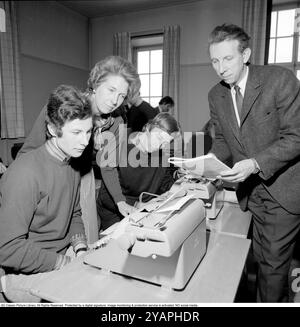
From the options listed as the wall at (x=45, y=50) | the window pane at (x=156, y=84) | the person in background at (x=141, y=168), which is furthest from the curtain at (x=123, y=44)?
the person in background at (x=141, y=168)

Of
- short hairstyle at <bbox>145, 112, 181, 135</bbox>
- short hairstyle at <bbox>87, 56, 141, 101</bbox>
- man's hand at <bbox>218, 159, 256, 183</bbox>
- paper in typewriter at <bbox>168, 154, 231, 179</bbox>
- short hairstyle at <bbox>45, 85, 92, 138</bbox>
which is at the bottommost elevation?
man's hand at <bbox>218, 159, 256, 183</bbox>

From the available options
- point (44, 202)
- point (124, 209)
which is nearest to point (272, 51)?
point (124, 209)

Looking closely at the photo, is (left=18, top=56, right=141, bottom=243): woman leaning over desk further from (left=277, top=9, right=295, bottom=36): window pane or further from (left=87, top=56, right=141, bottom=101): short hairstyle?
(left=277, top=9, right=295, bottom=36): window pane

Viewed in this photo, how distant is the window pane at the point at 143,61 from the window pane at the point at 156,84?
10.2 inches

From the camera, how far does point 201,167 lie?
1.40 metres

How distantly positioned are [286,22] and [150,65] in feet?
9.18

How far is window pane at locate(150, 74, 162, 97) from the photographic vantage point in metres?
6.62

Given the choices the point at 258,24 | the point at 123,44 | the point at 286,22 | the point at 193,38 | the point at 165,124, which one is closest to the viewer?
the point at 165,124

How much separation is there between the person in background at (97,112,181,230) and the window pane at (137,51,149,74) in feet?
16.1

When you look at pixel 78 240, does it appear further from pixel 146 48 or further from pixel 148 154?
pixel 146 48

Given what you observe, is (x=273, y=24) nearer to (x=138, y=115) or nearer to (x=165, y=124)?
(x=138, y=115)

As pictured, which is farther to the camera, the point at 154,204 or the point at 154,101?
the point at 154,101

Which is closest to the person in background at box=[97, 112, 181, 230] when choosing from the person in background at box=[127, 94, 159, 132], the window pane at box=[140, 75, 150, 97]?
the person in background at box=[127, 94, 159, 132]

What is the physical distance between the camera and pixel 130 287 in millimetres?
1013
